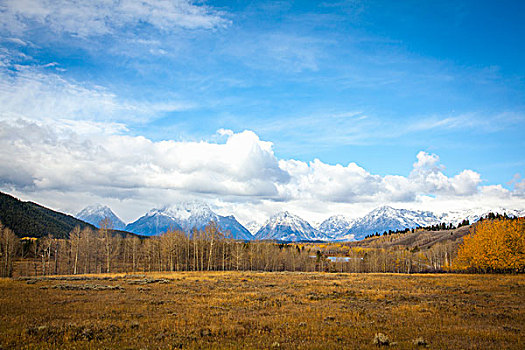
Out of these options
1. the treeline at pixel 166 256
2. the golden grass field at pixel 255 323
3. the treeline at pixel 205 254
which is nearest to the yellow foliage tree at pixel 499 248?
the treeline at pixel 205 254

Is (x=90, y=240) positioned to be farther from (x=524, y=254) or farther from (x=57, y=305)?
(x=524, y=254)

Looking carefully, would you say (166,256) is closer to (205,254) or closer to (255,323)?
(205,254)

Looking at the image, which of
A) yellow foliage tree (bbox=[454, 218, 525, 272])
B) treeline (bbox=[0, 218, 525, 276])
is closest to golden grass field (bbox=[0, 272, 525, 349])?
yellow foliage tree (bbox=[454, 218, 525, 272])

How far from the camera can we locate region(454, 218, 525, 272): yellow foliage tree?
198ft

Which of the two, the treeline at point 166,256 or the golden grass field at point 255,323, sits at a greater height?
the golden grass field at point 255,323

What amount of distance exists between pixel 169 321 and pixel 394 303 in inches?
721

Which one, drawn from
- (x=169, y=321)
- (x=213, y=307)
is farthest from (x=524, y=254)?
(x=169, y=321)

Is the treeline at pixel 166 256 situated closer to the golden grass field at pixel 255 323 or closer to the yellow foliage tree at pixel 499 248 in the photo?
the yellow foliage tree at pixel 499 248

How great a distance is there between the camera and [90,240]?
85.1 meters

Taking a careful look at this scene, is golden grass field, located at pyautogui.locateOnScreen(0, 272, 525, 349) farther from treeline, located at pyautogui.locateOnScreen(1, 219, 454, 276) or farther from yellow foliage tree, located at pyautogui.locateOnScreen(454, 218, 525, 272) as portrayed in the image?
treeline, located at pyautogui.locateOnScreen(1, 219, 454, 276)

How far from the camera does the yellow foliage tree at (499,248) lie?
60344mm

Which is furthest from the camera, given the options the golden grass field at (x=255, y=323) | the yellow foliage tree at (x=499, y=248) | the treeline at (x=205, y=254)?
the treeline at (x=205, y=254)

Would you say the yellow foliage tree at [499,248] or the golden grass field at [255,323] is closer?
the golden grass field at [255,323]

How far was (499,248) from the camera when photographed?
62.2 m
